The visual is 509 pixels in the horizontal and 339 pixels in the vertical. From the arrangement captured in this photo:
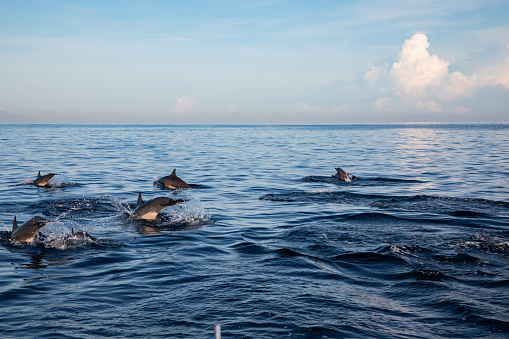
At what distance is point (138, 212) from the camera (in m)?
13.2

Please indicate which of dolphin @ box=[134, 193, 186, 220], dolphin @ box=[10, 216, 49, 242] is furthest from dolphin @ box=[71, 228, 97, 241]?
dolphin @ box=[134, 193, 186, 220]

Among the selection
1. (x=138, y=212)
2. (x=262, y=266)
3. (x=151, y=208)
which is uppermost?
(x=151, y=208)

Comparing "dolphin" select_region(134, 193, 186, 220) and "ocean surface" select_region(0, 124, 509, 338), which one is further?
"dolphin" select_region(134, 193, 186, 220)

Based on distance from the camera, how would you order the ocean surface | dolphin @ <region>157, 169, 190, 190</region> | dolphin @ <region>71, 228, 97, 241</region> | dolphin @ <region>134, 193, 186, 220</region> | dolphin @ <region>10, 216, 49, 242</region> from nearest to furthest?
the ocean surface → dolphin @ <region>10, 216, 49, 242</region> → dolphin @ <region>71, 228, 97, 241</region> → dolphin @ <region>134, 193, 186, 220</region> → dolphin @ <region>157, 169, 190, 190</region>

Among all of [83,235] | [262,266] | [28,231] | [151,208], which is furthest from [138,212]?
[262,266]

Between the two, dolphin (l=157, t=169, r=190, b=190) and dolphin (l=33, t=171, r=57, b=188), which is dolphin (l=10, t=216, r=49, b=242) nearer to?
dolphin (l=157, t=169, r=190, b=190)

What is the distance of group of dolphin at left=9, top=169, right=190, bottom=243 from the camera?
34.0 ft

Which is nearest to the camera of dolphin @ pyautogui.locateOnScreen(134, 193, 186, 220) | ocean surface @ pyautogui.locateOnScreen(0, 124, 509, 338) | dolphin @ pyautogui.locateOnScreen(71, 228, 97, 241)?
ocean surface @ pyautogui.locateOnScreen(0, 124, 509, 338)

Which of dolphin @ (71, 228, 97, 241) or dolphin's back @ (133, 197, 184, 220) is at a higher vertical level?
dolphin's back @ (133, 197, 184, 220)

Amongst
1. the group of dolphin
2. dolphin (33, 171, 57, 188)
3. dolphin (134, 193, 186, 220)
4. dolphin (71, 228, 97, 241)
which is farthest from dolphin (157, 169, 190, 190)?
dolphin (71, 228, 97, 241)

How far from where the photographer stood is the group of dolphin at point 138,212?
1036cm

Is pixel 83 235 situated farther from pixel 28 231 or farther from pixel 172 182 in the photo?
pixel 172 182

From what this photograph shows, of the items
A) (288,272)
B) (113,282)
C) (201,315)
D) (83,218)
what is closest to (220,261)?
(288,272)

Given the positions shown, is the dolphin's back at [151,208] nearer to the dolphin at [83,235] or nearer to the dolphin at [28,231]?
the dolphin at [83,235]
